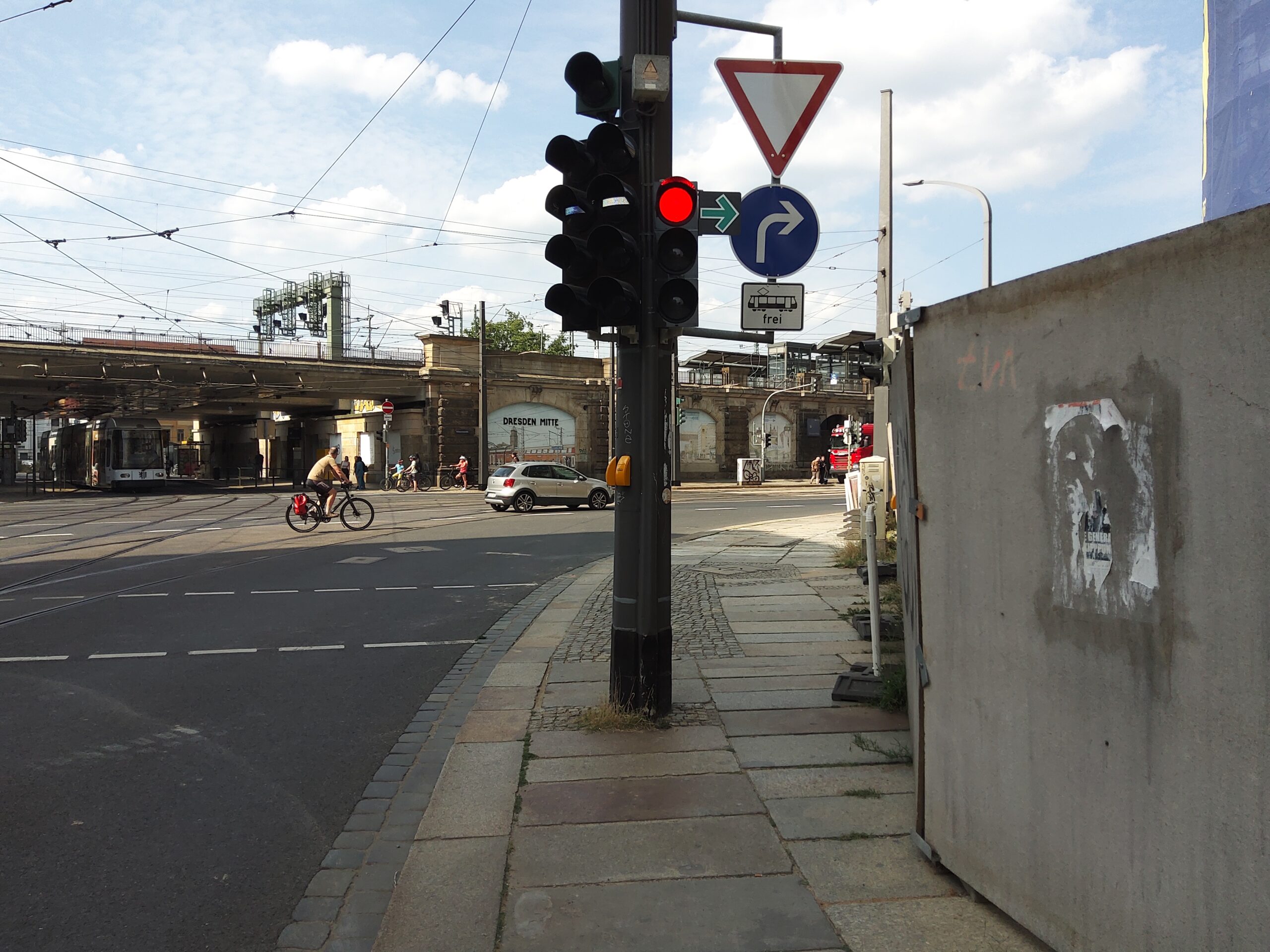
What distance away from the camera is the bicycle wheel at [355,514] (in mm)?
19797

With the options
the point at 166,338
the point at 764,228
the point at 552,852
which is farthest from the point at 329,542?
the point at 166,338

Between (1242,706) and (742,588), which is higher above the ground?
(1242,706)

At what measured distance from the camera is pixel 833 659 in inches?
279

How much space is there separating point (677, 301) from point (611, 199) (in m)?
0.65

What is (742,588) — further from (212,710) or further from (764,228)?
(212,710)

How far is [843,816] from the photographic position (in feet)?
13.5

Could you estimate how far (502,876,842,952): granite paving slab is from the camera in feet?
10.0

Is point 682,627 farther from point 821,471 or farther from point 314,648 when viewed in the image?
point 821,471

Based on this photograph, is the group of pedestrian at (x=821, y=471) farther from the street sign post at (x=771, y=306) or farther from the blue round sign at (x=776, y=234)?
the street sign post at (x=771, y=306)

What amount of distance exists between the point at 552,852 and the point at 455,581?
8496 millimetres

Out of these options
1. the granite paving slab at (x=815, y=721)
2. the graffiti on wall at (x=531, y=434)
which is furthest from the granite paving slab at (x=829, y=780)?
the graffiti on wall at (x=531, y=434)

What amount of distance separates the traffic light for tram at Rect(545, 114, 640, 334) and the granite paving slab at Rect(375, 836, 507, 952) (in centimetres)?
272

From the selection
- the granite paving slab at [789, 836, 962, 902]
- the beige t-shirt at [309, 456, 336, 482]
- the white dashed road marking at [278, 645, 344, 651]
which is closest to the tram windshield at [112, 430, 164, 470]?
the beige t-shirt at [309, 456, 336, 482]

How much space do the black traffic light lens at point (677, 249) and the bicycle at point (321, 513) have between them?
15119 millimetres
